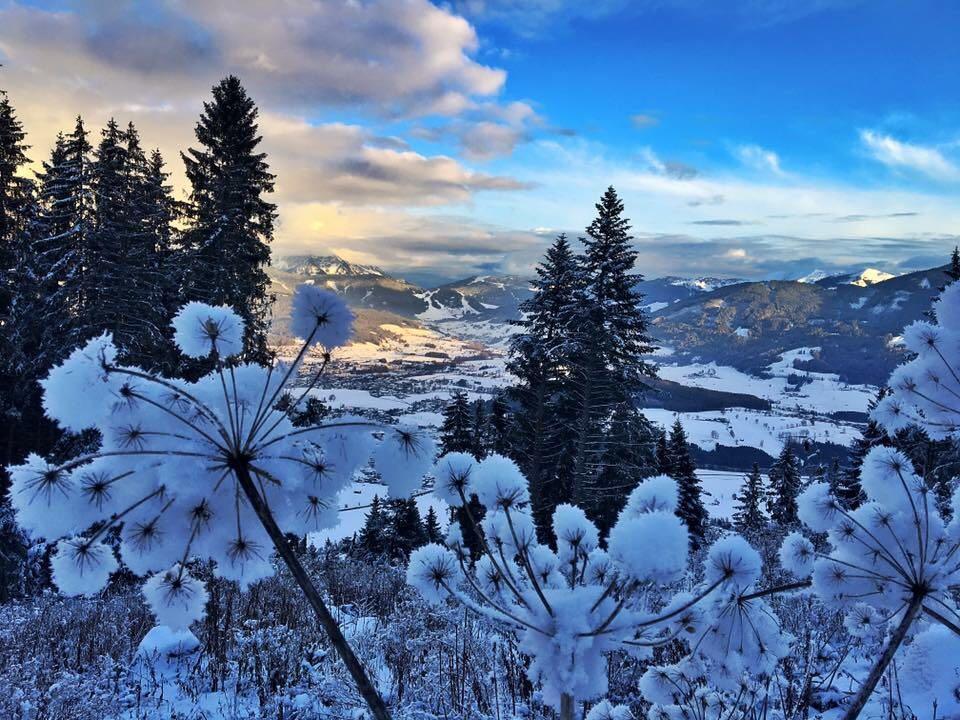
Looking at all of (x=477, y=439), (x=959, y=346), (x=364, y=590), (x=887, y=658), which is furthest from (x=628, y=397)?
(x=887, y=658)

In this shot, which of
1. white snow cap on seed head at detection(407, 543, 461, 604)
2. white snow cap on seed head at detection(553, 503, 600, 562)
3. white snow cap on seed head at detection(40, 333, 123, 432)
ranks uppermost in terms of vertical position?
white snow cap on seed head at detection(40, 333, 123, 432)

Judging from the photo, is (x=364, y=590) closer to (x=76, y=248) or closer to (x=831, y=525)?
(x=831, y=525)

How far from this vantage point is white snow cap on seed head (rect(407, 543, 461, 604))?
1978 millimetres

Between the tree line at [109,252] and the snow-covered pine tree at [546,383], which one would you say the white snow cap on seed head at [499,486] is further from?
the snow-covered pine tree at [546,383]

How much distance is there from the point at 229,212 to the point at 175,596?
18.6m

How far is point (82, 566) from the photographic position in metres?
1.56

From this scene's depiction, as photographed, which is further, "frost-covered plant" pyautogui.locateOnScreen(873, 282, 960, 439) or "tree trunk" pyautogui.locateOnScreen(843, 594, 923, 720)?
"frost-covered plant" pyautogui.locateOnScreen(873, 282, 960, 439)

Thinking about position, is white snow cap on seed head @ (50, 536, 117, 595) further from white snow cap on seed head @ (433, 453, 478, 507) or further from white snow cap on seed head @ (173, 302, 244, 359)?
white snow cap on seed head @ (433, 453, 478, 507)

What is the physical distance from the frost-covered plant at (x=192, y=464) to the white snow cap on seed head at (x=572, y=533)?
68cm

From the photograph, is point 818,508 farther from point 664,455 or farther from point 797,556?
point 664,455

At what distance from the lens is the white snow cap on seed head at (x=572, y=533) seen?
78.2 inches

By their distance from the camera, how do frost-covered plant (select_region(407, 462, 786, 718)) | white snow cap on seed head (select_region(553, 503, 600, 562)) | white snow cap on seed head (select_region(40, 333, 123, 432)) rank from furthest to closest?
1. white snow cap on seed head (select_region(553, 503, 600, 562))
2. white snow cap on seed head (select_region(40, 333, 123, 432))
3. frost-covered plant (select_region(407, 462, 786, 718))

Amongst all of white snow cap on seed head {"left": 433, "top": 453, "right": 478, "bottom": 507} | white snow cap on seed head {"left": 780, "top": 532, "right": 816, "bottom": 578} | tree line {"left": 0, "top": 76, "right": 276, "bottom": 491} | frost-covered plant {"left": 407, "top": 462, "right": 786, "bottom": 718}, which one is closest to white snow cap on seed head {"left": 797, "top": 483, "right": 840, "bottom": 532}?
white snow cap on seed head {"left": 780, "top": 532, "right": 816, "bottom": 578}

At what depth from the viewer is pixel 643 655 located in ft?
5.96
